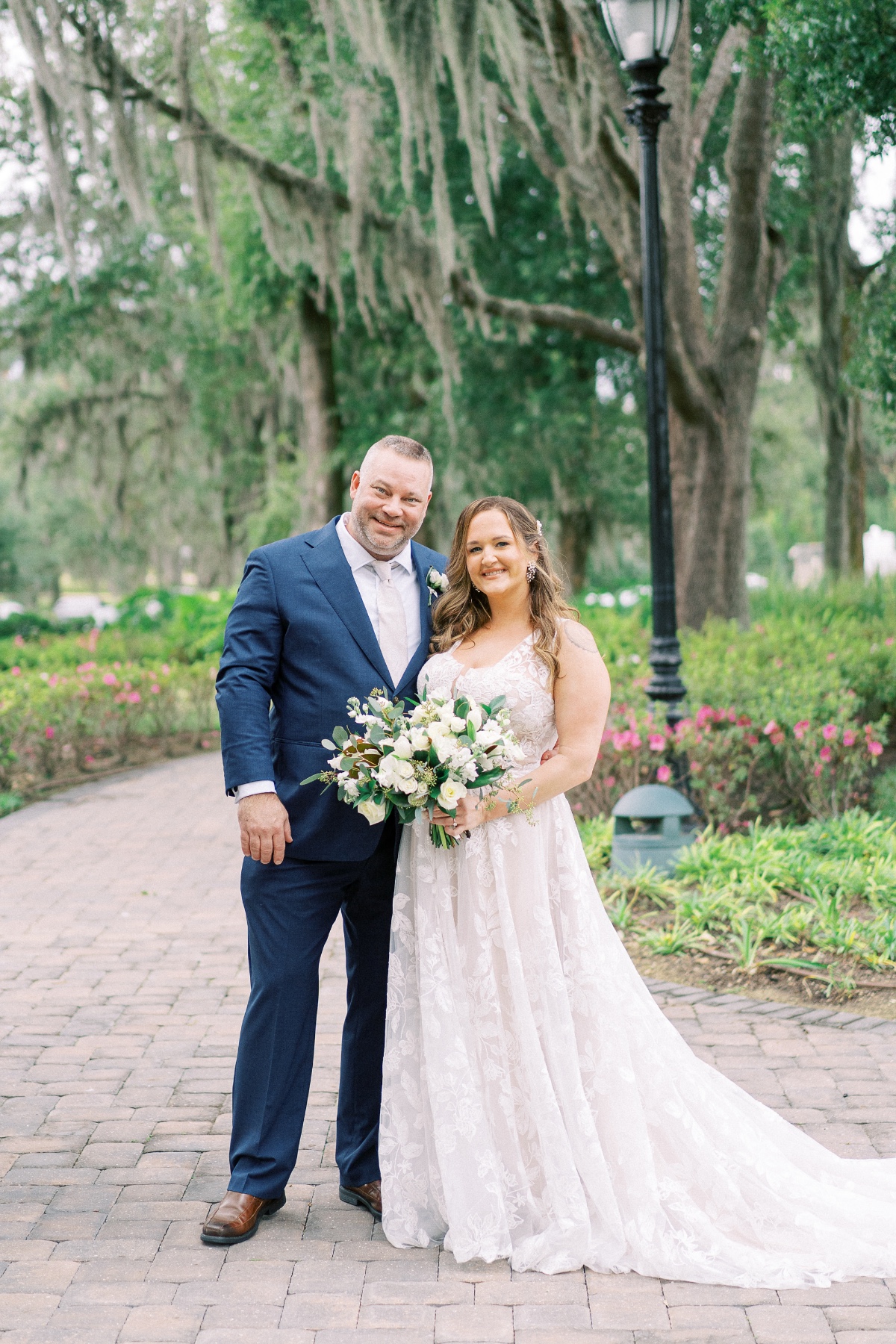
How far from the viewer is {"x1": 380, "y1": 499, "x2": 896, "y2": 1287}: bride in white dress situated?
3.07 metres

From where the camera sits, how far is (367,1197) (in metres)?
3.36

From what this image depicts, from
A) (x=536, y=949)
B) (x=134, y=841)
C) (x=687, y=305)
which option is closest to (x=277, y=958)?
(x=536, y=949)

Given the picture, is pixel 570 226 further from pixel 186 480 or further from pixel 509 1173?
pixel 509 1173

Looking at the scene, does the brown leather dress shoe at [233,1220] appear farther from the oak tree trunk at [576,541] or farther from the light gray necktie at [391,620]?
the oak tree trunk at [576,541]

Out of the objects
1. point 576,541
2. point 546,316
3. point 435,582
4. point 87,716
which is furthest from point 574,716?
point 576,541

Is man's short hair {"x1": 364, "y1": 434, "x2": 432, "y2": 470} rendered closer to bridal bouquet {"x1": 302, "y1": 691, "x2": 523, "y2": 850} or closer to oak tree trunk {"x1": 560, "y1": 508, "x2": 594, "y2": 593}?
bridal bouquet {"x1": 302, "y1": 691, "x2": 523, "y2": 850}

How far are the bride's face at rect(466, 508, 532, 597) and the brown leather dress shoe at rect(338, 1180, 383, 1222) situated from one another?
1594 millimetres

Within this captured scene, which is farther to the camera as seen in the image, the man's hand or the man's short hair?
the man's short hair

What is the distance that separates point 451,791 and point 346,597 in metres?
0.65

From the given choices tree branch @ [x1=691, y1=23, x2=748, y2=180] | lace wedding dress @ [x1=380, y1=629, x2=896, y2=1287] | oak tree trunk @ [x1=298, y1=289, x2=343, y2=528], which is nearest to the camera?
lace wedding dress @ [x1=380, y1=629, x2=896, y2=1287]

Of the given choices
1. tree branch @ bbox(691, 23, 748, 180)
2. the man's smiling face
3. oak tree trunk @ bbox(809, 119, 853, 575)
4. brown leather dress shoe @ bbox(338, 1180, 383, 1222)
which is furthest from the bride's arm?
oak tree trunk @ bbox(809, 119, 853, 575)

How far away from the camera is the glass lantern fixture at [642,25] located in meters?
6.28

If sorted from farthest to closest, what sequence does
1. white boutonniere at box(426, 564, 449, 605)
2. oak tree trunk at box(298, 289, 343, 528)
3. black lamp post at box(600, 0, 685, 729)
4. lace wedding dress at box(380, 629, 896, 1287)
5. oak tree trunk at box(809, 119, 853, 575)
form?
oak tree trunk at box(298, 289, 343, 528)
oak tree trunk at box(809, 119, 853, 575)
black lamp post at box(600, 0, 685, 729)
white boutonniere at box(426, 564, 449, 605)
lace wedding dress at box(380, 629, 896, 1287)

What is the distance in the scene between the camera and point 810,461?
129ft
